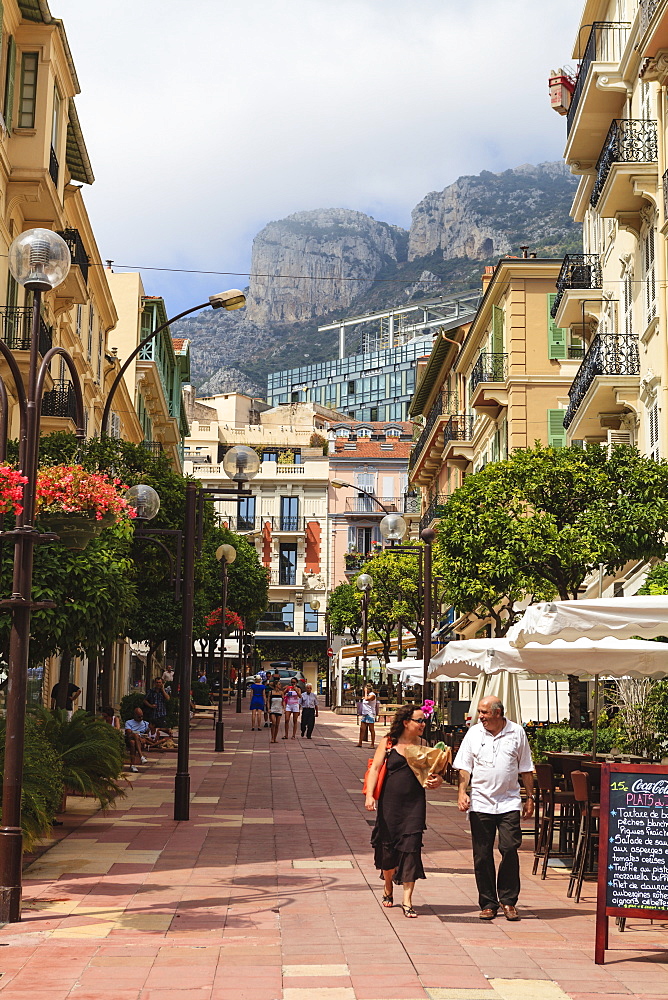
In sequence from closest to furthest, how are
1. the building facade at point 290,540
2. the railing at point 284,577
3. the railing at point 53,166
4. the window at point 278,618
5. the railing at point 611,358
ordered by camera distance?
the railing at point 53,166 < the railing at point 611,358 < the building facade at point 290,540 < the window at point 278,618 < the railing at point 284,577

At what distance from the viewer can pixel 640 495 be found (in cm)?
2358

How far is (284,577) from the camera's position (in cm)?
8988

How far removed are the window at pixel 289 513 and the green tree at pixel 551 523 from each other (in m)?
64.9

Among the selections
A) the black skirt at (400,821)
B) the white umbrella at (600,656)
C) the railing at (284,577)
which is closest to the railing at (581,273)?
the white umbrella at (600,656)

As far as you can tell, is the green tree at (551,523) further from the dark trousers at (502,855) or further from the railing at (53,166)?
the dark trousers at (502,855)

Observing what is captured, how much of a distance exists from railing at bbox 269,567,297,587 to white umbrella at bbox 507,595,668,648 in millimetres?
78098

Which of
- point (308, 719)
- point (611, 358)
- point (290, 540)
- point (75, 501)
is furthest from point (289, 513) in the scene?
point (75, 501)

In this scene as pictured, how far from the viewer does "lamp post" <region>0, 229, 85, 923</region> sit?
31.0 ft

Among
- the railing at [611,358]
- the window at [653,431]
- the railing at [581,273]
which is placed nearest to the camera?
the window at [653,431]

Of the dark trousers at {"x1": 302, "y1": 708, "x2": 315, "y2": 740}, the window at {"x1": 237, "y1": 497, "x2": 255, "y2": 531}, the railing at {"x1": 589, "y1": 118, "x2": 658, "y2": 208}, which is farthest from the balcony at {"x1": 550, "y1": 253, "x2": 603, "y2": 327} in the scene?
the window at {"x1": 237, "y1": 497, "x2": 255, "y2": 531}

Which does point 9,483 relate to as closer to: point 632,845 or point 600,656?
point 632,845

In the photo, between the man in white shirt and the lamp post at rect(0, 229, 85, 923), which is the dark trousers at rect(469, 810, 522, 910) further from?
the lamp post at rect(0, 229, 85, 923)

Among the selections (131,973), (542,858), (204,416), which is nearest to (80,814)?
(542,858)

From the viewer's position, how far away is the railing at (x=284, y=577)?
89488mm
